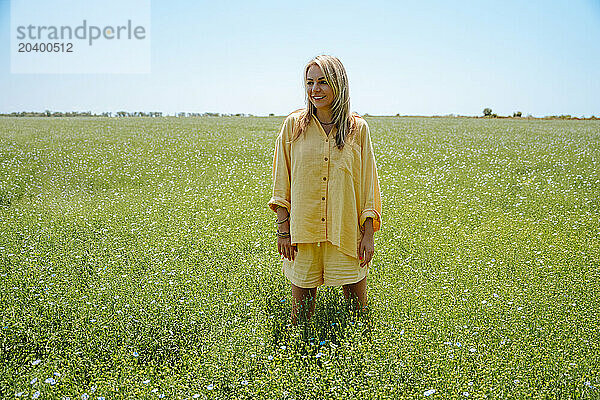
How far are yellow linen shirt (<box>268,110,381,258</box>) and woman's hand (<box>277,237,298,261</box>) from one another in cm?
12

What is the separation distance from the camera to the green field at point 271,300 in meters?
3.74

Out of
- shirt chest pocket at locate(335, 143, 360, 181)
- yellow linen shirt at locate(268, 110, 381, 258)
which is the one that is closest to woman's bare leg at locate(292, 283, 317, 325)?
yellow linen shirt at locate(268, 110, 381, 258)

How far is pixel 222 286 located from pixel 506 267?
3615 millimetres

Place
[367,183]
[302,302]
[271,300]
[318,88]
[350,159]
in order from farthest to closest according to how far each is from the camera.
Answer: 1. [271,300]
2. [302,302]
3. [367,183]
4. [350,159]
5. [318,88]

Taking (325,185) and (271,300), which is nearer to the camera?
(325,185)

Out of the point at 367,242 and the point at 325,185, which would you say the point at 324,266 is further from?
the point at 325,185

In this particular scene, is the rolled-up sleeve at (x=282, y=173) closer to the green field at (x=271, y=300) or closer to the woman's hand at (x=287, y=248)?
the woman's hand at (x=287, y=248)

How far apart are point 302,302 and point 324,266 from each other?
43cm

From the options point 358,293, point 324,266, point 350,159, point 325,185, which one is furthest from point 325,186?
point 358,293

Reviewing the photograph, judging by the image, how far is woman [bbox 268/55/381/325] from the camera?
382cm

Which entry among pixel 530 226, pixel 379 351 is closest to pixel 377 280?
pixel 379 351

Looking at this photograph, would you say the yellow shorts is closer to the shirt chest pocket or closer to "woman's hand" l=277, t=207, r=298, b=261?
"woman's hand" l=277, t=207, r=298, b=261

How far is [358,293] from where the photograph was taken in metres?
4.30

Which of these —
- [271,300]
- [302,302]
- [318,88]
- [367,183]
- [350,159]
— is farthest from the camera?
[271,300]
